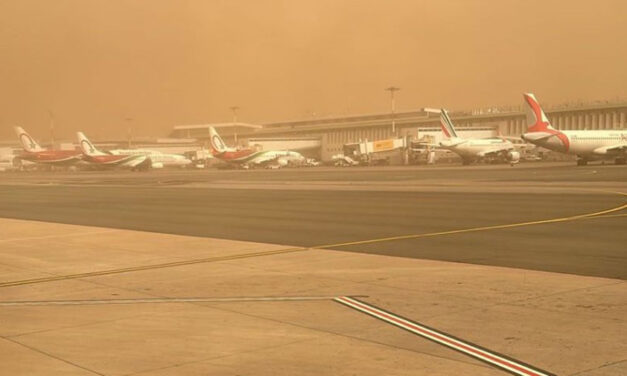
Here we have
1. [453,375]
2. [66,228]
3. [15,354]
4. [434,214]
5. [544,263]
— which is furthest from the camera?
[434,214]

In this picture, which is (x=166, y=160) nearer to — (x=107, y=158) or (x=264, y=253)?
(x=107, y=158)

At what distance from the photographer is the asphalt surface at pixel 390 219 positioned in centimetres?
2159

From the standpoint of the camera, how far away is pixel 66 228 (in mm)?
32375

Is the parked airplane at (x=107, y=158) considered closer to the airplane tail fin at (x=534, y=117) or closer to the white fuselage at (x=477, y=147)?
the white fuselage at (x=477, y=147)

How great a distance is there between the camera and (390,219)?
3291 centimetres

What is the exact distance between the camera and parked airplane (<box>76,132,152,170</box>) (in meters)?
136

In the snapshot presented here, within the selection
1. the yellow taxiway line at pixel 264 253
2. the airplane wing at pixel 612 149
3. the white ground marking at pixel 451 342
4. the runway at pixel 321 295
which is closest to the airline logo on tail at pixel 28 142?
the airplane wing at pixel 612 149

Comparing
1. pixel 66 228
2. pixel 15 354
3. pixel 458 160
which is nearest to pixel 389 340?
pixel 15 354

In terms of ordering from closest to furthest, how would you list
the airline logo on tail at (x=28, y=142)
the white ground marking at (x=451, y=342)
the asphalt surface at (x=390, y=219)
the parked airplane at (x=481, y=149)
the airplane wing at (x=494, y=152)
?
the white ground marking at (x=451, y=342) < the asphalt surface at (x=390, y=219) < the airplane wing at (x=494, y=152) < the parked airplane at (x=481, y=149) < the airline logo on tail at (x=28, y=142)

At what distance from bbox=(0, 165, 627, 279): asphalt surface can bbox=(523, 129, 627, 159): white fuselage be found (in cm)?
3972

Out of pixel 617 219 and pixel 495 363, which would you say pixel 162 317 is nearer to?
pixel 495 363

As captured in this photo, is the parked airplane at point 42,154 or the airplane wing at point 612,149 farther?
the parked airplane at point 42,154

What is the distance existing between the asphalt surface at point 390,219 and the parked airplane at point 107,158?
8200 cm

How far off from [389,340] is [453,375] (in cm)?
209
